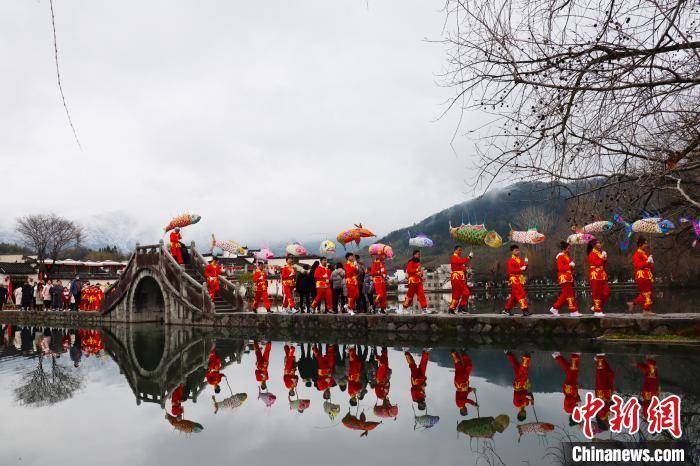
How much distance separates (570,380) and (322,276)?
11.5 meters

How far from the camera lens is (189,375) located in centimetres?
1171

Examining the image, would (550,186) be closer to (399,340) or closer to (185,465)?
(185,465)

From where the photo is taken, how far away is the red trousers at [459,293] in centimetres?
1667

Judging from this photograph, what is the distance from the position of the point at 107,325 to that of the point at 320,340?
51.2 ft

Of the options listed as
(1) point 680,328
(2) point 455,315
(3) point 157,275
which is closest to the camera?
(1) point 680,328

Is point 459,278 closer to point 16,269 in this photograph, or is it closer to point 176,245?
point 176,245

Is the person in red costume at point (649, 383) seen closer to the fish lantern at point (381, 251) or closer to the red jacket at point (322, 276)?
the fish lantern at point (381, 251)

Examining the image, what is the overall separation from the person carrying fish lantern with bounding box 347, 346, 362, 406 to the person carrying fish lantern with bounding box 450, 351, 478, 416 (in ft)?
5.04

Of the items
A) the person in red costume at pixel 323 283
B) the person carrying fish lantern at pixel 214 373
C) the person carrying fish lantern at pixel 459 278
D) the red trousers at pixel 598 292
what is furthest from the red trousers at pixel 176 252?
the red trousers at pixel 598 292

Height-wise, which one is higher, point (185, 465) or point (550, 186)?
point (550, 186)

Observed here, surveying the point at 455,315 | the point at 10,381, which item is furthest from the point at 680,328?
the point at 10,381

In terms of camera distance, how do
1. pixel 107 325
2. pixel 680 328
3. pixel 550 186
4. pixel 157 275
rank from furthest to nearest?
1. pixel 107 325
2. pixel 157 275
3. pixel 680 328
4. pixel 550 186

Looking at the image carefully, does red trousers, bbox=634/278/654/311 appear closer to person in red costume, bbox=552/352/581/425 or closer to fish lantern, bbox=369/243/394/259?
person in red costume, bbox=552/352/581/425

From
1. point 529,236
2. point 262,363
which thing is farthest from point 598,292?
point 262,363
